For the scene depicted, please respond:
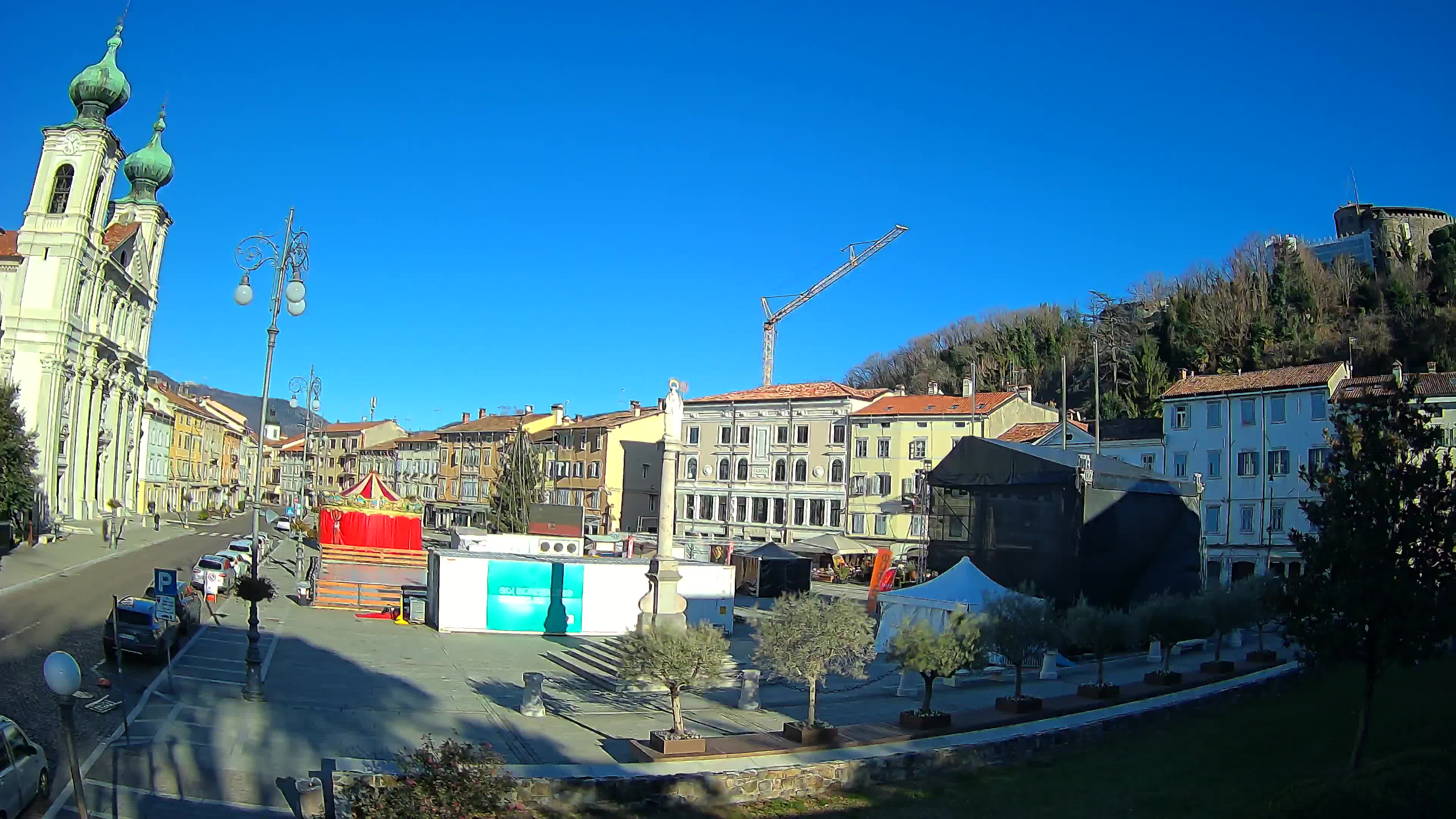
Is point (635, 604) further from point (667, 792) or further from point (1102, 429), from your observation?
point (1102, 429)

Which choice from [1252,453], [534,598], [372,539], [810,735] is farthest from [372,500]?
[1252,453]

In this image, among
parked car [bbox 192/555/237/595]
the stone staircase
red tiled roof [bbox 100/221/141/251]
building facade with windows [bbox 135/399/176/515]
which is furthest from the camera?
building facade with windows [bbox 135/399/176/515]

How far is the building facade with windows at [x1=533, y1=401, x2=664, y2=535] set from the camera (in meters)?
72.0

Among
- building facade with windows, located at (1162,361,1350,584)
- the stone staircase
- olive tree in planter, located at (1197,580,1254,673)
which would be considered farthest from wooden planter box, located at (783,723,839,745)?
building facade with windows, located at (1162,361,1350,584)

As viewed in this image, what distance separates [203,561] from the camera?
34781mm

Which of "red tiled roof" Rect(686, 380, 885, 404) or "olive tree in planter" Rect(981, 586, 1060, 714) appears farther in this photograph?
"red tiled roof" Rect(686, 380, 885, 404)

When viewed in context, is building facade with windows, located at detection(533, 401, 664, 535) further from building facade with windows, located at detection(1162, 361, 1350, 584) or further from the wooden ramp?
building facade with windows, located at detection(1162, 361, 1350, 584)

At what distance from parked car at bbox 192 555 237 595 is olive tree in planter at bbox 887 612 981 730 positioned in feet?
79.3

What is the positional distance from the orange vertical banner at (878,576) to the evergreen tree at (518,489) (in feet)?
72.4

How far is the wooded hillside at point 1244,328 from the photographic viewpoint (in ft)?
197

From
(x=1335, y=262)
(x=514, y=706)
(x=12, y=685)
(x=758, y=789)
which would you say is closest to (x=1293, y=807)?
(x=758, y=789)

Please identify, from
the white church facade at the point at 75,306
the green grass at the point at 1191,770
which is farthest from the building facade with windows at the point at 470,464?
the green grass at the point at 1191,770

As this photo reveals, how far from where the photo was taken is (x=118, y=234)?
62.0 metres

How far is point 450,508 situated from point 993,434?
52872 mm
